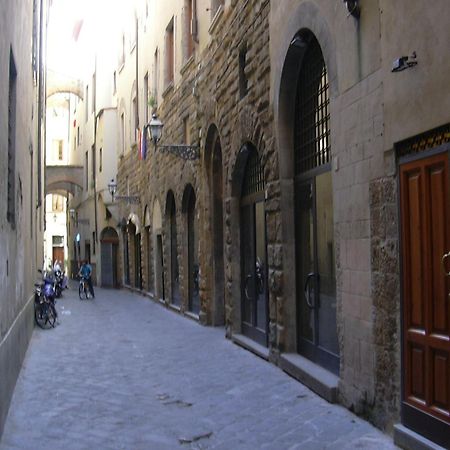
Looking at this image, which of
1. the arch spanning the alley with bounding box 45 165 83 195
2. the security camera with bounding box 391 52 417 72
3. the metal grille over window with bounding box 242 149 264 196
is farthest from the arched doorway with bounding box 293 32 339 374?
the arch spanning the alley with bounding box 45 165 83 195

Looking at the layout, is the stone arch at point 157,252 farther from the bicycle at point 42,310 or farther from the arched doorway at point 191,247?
the bicycle at point 42,310

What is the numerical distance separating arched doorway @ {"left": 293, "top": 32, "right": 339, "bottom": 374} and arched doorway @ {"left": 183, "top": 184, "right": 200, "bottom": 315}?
691 centimetres

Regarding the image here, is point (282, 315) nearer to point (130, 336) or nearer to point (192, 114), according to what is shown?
point (130, 336)

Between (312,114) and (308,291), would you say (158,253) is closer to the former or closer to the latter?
(308,291)

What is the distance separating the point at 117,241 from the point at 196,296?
1720cm

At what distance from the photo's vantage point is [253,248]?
35.3 feet

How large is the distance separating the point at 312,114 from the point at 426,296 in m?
3.74

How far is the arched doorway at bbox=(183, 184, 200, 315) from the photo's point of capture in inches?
605

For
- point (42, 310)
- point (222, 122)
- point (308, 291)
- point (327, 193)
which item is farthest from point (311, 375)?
point (42, 310)

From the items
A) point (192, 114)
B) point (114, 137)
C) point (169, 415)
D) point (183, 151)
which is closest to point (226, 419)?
point (169, 415)

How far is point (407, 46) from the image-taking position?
496 centimetres

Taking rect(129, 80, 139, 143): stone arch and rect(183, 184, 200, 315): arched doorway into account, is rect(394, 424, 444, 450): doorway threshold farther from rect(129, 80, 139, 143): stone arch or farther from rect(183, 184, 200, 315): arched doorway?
rect(129, 80, 139, 143): stone arch

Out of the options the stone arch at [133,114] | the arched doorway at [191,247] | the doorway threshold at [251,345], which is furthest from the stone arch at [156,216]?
the doorway threshold at [251,345]

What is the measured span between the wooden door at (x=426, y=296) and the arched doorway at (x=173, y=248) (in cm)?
1257
